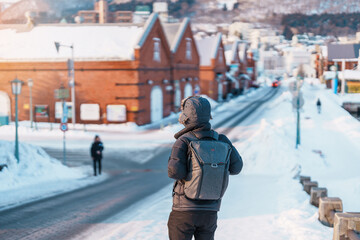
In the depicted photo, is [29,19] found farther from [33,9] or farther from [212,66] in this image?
[212,66]

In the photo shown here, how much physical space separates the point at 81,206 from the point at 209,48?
47.1 metres

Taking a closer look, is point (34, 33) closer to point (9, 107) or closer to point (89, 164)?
point (9, 107)

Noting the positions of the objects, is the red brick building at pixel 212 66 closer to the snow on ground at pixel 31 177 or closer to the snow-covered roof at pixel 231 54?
the snow-covered roof at pixel 231 54

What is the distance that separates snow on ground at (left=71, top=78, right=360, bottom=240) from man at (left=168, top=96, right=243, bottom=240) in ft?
10.9

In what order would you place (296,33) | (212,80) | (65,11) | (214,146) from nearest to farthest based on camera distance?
Result: (214,146) < (296,33) < (65,11) < (212,80)

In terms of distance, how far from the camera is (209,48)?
185 ft

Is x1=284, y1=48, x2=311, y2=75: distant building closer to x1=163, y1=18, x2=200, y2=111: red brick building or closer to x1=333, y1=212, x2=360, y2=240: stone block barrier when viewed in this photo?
x1=333, y1=212, x2=360, y2=240: stone block barrier

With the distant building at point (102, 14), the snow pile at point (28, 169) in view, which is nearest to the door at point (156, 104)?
the snow pile at point (28, 169)

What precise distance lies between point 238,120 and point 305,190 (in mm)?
25986

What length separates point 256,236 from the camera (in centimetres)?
777

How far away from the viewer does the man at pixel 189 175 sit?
4363 mm

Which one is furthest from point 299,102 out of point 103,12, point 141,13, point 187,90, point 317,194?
point 103,12

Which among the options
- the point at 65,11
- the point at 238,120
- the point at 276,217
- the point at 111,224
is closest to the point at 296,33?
the point at 276,217

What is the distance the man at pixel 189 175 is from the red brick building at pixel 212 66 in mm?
49738
